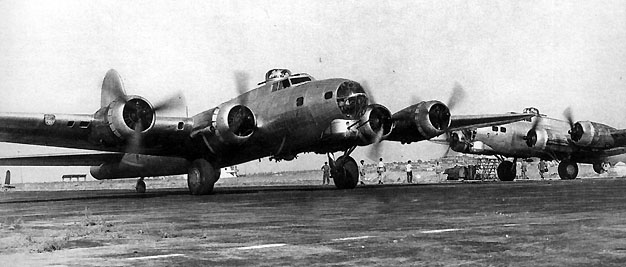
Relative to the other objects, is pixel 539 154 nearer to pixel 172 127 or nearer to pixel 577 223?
pixel 172 127

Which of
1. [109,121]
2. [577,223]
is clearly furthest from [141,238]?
[109,121]

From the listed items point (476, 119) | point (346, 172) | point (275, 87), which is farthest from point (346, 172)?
point (476, 119)

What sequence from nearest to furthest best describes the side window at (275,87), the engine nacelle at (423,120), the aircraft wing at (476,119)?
the side window at (275,87) < the engine nacelle at (423,120) < the aircraft wing at (476,119)

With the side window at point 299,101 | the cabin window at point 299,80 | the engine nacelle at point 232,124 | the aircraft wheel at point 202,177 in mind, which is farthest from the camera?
the aircraft wheel at point 202,177

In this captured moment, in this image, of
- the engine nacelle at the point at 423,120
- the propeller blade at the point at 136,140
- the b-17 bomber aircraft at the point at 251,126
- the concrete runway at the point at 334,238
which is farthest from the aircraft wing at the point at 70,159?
the concrete runway at the point at 334,238

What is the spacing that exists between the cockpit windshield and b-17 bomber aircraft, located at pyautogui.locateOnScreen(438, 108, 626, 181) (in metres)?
17.3

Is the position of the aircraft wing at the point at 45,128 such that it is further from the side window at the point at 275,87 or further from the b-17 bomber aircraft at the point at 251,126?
the side window at the point at 275,87

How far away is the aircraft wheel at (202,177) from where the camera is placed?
21.5 m

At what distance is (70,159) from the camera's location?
29422mm

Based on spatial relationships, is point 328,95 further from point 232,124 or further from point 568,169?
point 568,169

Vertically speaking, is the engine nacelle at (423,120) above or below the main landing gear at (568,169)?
above

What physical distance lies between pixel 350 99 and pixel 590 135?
22571 millimetres

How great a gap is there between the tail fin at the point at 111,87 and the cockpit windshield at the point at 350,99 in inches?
256

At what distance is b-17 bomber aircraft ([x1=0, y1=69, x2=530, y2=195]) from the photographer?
60.5 feet
